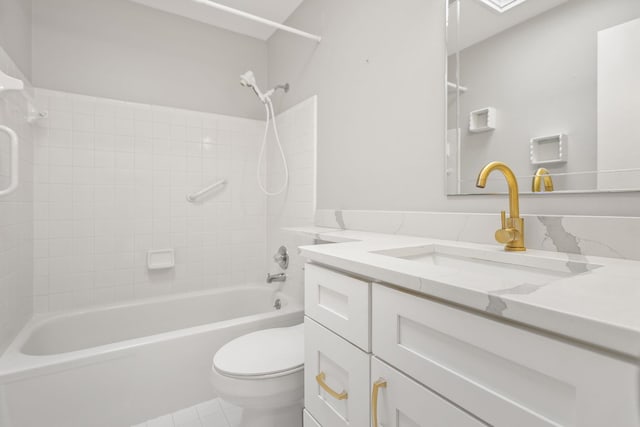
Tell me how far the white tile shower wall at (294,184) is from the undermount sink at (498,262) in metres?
0.97

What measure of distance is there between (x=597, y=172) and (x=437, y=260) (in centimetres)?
50

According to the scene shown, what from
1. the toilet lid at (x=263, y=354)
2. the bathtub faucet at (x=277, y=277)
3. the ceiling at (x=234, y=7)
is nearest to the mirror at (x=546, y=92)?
the toilet lid at (x=263, y=354)

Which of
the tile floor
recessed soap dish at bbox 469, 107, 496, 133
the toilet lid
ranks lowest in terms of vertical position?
the tile floor

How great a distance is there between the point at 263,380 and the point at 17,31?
2.12m

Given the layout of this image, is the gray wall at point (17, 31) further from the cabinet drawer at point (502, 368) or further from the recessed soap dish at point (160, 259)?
the cabinet drawer at point (502, 368)

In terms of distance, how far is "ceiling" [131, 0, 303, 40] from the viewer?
2.18 meters

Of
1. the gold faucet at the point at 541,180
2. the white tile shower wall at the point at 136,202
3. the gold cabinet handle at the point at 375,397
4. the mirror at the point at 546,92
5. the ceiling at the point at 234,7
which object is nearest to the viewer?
the gold cabinet handle at the point at 375,397

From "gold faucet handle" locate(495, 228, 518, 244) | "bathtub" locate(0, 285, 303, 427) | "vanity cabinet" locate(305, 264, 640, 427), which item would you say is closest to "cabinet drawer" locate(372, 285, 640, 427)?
"vanity cabinet" locate(305, 264, 640, 427)

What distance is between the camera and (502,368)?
501 mm

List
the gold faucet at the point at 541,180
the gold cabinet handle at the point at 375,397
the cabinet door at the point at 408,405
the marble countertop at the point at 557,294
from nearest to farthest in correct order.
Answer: the marble countertop at the point at 557,294 → the cabinet door at the point at 408,405 → the gold cabinet handle at the point at 375,397 → the gold faucet at the point at 541,180

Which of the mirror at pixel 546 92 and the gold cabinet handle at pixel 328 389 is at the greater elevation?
the mirror at pixel 546 92

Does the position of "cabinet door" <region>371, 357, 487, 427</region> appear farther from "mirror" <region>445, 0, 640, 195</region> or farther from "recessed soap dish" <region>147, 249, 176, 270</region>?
"recessed soap dish" <region>147, 249, 176, 270</region>

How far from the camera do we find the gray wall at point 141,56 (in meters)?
1.93

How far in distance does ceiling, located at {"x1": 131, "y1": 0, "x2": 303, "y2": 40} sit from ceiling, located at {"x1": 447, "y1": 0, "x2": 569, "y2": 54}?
55.9 inches
